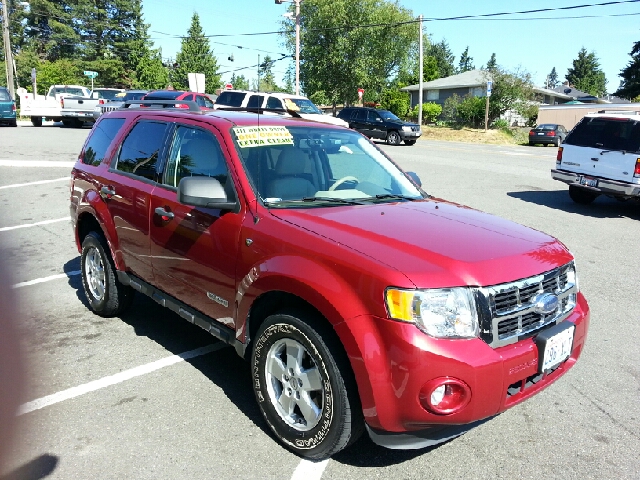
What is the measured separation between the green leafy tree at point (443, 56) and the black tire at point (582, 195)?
102299mm

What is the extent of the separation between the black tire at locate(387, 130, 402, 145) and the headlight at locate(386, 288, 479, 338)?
24.2m

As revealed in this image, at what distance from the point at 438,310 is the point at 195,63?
73284 mm

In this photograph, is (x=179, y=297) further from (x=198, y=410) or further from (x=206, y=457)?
(x=206, y=457)

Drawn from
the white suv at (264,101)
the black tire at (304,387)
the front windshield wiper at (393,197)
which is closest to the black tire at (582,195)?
the white suv at (264,101)

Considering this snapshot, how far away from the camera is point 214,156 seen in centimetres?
379

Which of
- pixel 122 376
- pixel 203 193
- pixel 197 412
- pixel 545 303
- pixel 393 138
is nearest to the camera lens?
pixel 545 303

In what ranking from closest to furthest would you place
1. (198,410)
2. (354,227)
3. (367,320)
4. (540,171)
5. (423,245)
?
(367,320)
(423,245)
(354,227)
(198,410)
(540,171)

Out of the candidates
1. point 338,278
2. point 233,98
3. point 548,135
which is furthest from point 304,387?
point 548,135

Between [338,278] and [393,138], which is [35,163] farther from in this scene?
[393,138]

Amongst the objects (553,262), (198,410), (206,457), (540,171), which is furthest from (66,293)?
(540,171)

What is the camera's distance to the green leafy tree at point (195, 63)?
70.6 meters

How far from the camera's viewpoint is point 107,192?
4.71 metres

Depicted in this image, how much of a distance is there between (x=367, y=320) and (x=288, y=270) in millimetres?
550

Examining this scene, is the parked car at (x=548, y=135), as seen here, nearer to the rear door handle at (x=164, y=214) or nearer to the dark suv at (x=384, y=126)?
the dark suv at (x=384, y=126)
